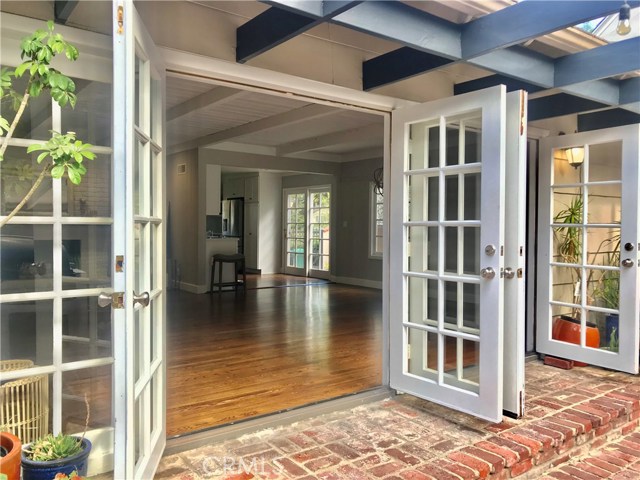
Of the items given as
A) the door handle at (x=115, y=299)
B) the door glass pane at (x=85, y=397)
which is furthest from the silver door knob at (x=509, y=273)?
the door glass pane at (x=85, y=397)

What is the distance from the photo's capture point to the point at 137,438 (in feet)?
6.37

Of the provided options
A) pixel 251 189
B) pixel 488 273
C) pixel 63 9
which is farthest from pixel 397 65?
pixel 251 189

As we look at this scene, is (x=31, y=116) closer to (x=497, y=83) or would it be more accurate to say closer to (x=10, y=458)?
(x=10, y=458)

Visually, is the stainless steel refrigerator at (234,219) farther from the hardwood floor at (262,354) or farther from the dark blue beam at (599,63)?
the dark blue beam at (599,63)

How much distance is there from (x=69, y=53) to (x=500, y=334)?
2375mm

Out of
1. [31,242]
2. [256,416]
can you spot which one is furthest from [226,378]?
[31,242]

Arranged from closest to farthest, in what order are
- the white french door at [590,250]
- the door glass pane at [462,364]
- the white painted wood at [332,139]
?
the door glass pane at [462,364] → the white french door at [590,250] → the white painted wood at [332,139]

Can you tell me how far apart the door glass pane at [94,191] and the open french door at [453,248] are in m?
1.76

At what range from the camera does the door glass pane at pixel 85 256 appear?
6.66ft

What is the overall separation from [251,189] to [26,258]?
8816 millimetres

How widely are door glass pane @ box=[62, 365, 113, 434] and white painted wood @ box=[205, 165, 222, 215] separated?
19.6 ft

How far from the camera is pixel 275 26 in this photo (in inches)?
90.0

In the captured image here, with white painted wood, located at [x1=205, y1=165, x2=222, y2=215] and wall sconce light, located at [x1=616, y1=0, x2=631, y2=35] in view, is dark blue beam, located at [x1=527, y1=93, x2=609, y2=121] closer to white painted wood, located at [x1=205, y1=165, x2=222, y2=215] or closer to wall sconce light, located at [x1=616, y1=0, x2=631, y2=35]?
wall sconce light, located at [x1=616, y1=0, x2=631, y2=35]

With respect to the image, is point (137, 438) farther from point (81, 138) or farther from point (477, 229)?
point (477, 229)
